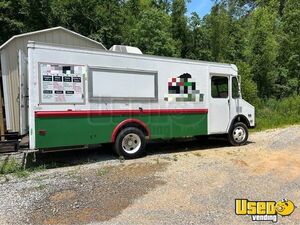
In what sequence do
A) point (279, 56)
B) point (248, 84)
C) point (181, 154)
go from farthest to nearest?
point (279, 56)
point (248, 84)
point (181, 154)

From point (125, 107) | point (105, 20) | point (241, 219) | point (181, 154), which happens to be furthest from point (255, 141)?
point (105, 20)

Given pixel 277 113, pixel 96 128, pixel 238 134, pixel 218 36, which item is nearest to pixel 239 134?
pixel 238 134

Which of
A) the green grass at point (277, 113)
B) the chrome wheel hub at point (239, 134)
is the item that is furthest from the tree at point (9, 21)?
the green grass at point (277, 113)

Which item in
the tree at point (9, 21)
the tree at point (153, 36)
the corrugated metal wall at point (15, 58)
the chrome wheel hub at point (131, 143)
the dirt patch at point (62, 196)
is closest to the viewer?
the dirt patch at point (62, 196)

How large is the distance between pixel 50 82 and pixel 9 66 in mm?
3987

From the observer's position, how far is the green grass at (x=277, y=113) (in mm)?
16141

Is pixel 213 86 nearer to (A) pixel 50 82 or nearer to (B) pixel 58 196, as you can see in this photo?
(A) pixel 50 82

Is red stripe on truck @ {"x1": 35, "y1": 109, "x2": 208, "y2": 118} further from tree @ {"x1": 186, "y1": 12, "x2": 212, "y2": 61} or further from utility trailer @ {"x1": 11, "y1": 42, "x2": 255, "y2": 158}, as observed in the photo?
tree @ {"x1": 186, "y1": 12, "x2": 212, "y2": 61}

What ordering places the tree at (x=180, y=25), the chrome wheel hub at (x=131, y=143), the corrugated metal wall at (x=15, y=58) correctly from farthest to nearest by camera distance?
the tree at (x=180, y=25) < the corrugated metal wall at (x=15, y=58) < the chrome wheel hub at (x=131, y=143)

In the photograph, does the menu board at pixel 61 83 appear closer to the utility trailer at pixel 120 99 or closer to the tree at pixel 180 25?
the utility trailer at pixel 120 99

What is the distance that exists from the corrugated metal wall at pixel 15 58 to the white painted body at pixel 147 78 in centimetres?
240

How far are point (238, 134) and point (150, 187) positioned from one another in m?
5.45

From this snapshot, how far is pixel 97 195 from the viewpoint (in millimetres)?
5984

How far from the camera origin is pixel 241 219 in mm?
4969
